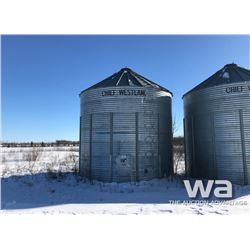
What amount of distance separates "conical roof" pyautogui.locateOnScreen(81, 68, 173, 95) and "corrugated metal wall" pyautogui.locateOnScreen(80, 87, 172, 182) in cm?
46

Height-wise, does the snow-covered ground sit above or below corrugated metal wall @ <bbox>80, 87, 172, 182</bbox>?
below

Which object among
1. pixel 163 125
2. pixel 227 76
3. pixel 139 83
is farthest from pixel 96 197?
pixel 227 76

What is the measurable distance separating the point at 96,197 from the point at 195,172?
6.71 meters

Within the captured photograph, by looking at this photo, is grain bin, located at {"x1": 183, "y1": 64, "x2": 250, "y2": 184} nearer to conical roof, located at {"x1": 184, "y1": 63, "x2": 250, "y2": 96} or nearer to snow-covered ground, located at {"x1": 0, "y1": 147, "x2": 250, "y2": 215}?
conical roof, located at {"x1": 184, "y1": 63, "x2": 250, "y2": 96}

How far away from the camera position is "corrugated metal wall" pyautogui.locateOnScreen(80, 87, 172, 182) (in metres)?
12.7

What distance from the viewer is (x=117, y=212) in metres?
7.88

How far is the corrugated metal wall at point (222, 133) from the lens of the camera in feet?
38.1

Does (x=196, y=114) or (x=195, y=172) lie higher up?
(x=196, y=114)

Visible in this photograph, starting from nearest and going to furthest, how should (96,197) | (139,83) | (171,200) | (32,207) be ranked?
1. (32,207)
2. (171,200)
3. (96,197)
4. (139,83)

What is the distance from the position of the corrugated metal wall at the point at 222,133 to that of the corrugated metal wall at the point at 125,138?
2.02 metres

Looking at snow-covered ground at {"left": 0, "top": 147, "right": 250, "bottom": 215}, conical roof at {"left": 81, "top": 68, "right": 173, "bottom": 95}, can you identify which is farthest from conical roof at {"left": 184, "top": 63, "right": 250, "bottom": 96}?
snow-covered ground at {"left": 0, "top": 147, "right": 250, "bottom": 215}

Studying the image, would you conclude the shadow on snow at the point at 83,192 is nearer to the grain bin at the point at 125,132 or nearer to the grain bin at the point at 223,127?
the grain bin at the point at 125,132

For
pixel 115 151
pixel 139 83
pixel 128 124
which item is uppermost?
pixel 139 83

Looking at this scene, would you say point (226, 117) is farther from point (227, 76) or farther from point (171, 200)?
point (171, 200)
